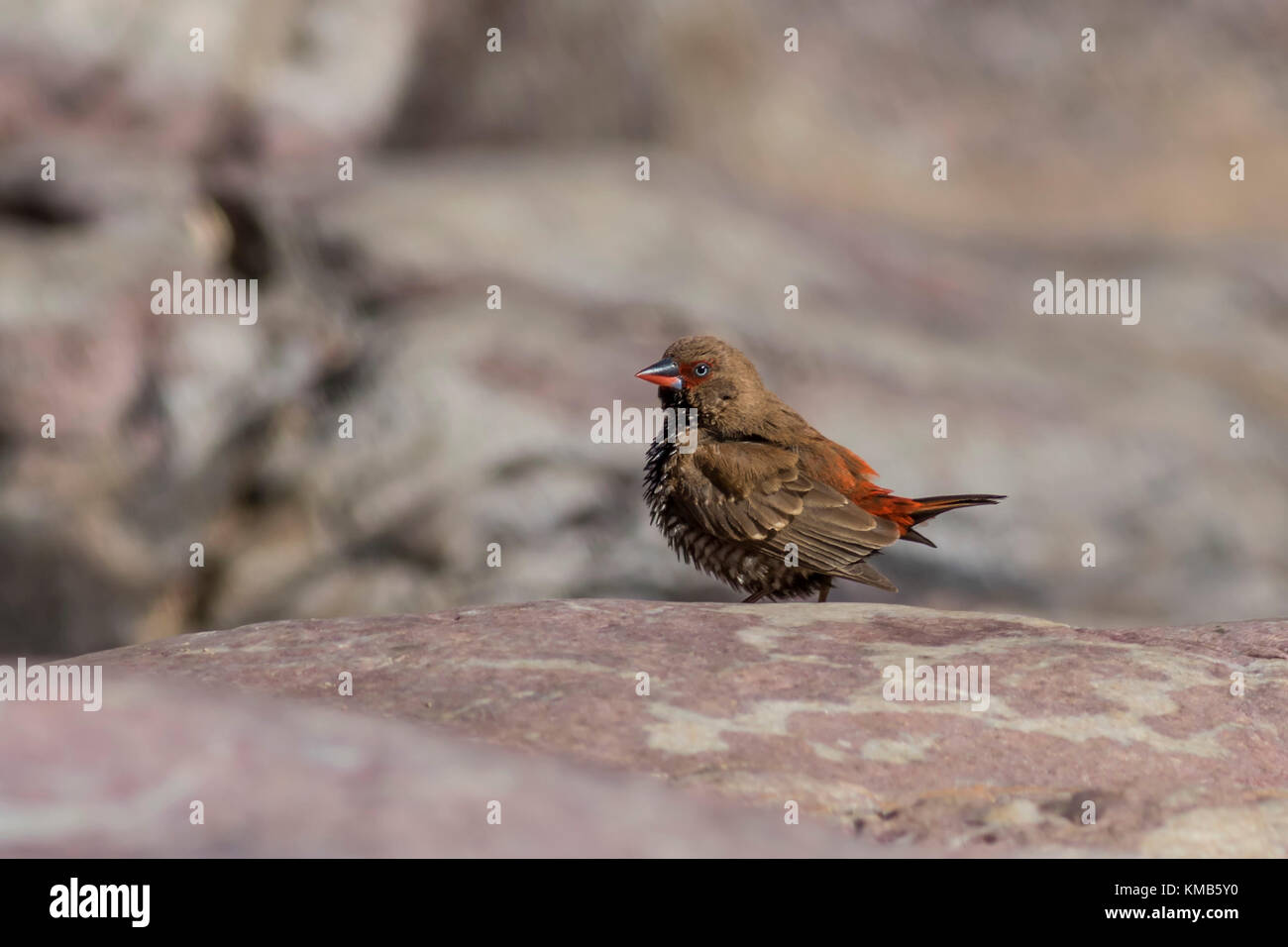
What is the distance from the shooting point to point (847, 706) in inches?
134

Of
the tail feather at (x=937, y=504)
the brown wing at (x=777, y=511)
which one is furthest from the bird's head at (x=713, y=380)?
the tail feather at (x=937, y=504)

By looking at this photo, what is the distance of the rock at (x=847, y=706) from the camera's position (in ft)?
9.78

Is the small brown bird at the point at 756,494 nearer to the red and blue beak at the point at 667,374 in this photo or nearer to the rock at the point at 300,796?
→ the red and blue beak at the point at 667,374

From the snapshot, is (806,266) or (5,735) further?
(806,266)

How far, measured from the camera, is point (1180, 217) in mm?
12305

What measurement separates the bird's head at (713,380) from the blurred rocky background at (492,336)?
2.46m

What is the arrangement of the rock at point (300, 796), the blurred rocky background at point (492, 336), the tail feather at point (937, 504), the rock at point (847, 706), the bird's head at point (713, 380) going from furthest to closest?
1. the blurred rocky background at point (492, 336)
2. the bird's head at point (713, 380)
3. the tail feather at point (937, 504)
4. the rock at point (847, 706)
5. the rock at point (300, 796)

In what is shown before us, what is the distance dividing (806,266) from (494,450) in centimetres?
298

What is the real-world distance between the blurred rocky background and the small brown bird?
244 cm

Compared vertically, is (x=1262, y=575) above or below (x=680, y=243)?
below

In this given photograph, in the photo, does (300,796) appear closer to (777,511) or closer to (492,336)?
(777,511)

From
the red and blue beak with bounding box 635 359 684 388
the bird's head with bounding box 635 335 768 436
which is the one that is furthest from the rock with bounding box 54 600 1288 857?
the red and blue beak with bounding box 635 359 684 388
